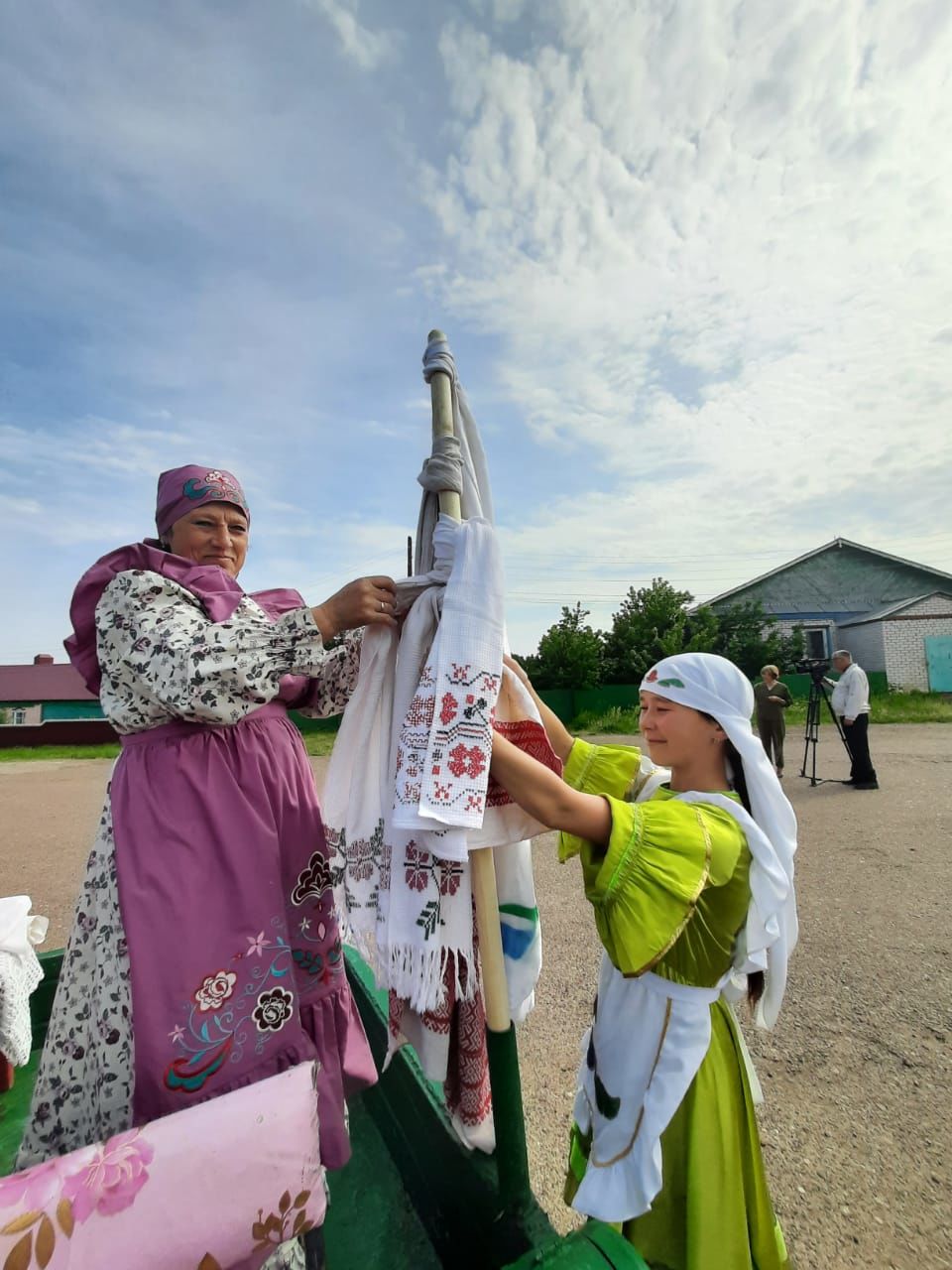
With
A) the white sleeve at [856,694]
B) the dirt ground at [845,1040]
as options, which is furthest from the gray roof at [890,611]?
the dirt ground at [845,1040]

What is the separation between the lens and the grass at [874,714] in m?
16.9

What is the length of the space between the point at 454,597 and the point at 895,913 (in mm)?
4966

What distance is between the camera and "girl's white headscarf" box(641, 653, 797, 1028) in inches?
59.9

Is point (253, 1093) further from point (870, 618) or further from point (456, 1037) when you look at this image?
point (870, 618)

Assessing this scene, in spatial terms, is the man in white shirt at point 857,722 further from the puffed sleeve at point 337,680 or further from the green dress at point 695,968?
the puffed sleeve at point 337,680

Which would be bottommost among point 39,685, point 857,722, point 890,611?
point 857,722

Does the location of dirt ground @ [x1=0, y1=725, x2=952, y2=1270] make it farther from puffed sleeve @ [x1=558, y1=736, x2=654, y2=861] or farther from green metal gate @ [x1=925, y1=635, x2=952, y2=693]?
green metal gate @ [x1=925, y1=635, x2=952, y2=693]

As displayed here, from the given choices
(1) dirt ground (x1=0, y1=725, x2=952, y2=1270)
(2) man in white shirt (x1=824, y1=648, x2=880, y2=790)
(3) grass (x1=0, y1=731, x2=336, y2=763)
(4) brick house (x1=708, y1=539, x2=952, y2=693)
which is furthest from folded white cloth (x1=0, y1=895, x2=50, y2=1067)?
(4) brick house (x1=708, y1=539, x2=952, y2=693)

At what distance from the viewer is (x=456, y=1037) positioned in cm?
152

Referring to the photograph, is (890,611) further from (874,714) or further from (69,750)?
(69,750)

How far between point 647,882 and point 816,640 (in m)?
28.2

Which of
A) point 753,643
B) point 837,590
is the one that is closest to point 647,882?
point 753,643

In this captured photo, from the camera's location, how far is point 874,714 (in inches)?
688

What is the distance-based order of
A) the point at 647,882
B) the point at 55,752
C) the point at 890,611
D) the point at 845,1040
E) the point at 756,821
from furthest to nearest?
the point at 890,611
the point at 55,752
the point at 845,1040
the point at 756,821
the point at 647,882
